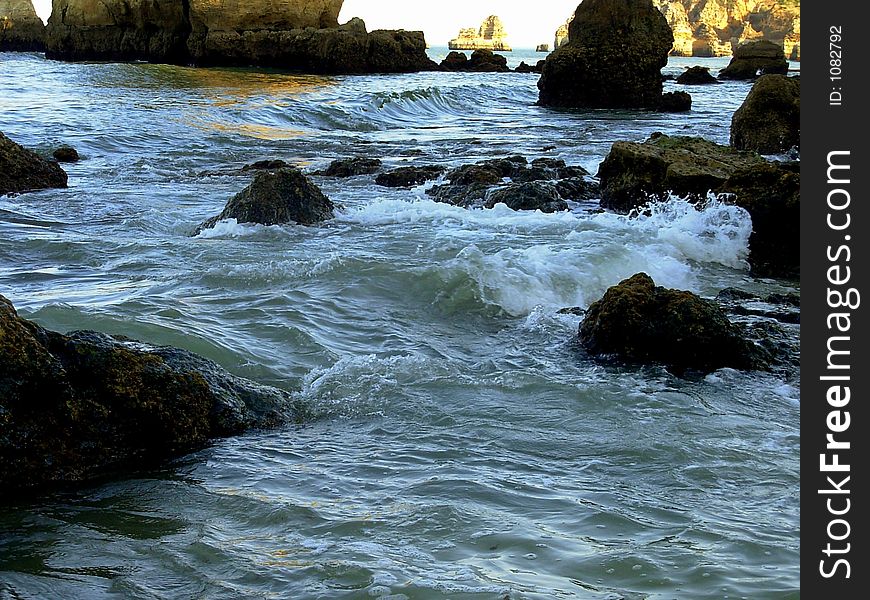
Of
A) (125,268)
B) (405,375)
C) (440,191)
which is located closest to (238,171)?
(440,191)

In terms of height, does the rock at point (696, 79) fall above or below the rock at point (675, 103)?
above

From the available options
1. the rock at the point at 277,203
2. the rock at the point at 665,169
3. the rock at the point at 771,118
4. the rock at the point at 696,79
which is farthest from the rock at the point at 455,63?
the rock at the point at 277,203

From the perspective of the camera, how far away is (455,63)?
48062 mm

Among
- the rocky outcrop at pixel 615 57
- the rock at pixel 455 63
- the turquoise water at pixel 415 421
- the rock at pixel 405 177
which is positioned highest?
the rock at pixel 455 63

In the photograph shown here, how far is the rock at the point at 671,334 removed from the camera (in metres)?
5.12

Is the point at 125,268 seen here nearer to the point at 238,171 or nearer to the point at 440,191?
the point at 440,191

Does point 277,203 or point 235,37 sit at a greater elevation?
point 235,37

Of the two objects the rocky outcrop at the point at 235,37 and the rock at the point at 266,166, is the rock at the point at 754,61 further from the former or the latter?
the rock at the point at 266,166

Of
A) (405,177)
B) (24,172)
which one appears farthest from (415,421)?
(24,172)

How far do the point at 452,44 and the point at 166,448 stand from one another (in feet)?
437

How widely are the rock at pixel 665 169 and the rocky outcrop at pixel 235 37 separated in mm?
30973

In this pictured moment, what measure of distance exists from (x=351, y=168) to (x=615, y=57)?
15.6 meters
